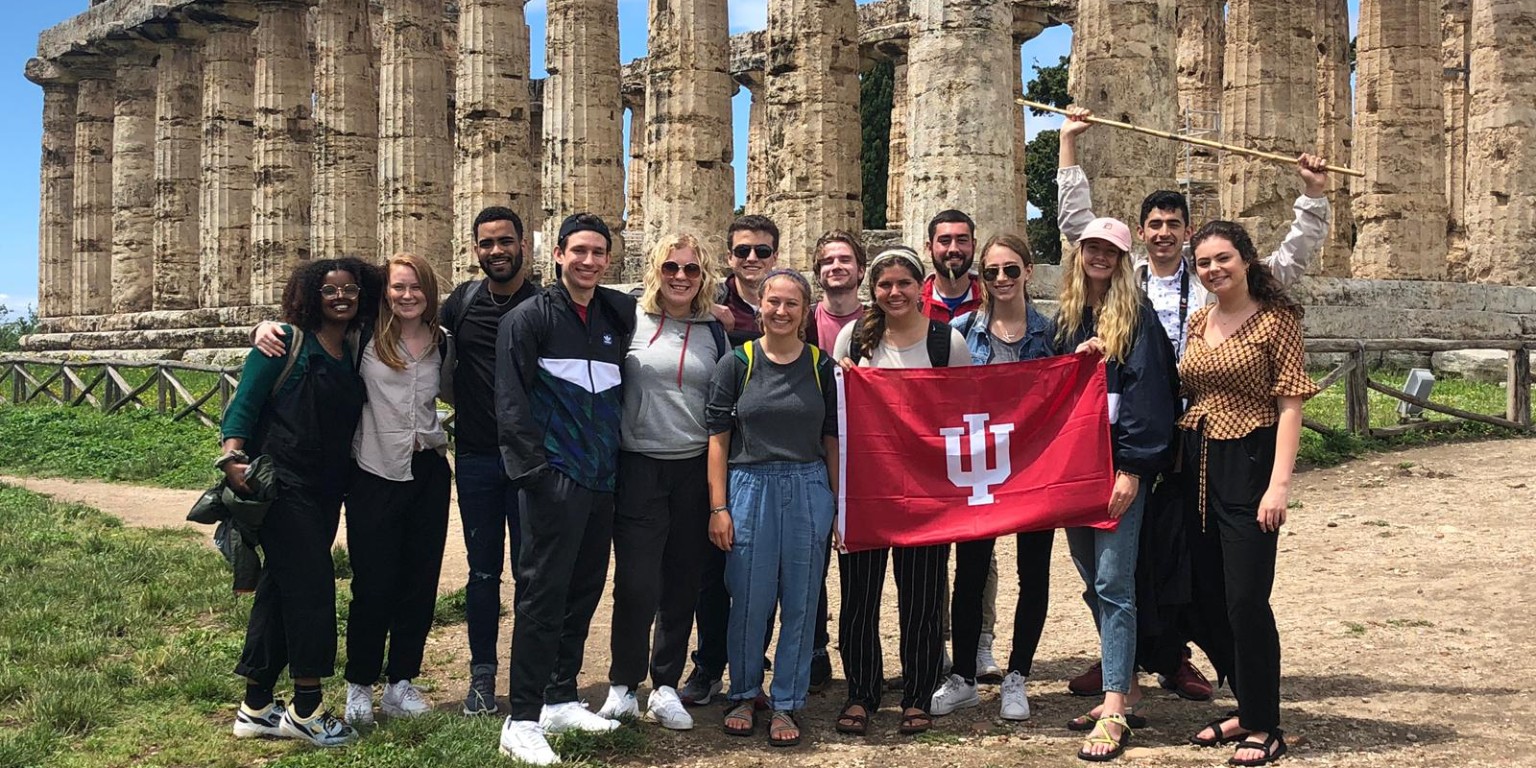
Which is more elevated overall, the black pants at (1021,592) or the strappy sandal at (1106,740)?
the black pants at (1021,592)

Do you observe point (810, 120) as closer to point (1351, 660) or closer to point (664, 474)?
point (1351, 660)

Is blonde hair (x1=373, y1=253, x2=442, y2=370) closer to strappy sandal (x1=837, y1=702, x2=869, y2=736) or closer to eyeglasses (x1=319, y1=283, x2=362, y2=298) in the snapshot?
eyeglasses (x1=319, y1=283, x2=362, y2=298)

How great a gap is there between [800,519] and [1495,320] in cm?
1908

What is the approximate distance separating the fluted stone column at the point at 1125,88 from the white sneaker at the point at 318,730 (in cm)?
1223

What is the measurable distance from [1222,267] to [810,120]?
58.5 ft

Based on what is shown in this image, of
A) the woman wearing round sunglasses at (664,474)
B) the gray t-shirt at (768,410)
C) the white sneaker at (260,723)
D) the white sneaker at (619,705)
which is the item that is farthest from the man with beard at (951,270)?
the white sneaker at (260,723)

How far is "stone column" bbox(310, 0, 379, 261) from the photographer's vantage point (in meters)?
27.6

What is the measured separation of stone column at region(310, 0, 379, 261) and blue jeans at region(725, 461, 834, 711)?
2344 centimetres

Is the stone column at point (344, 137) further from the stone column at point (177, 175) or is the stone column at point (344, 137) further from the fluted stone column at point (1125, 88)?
the fluted stone column at point (1125, 88)

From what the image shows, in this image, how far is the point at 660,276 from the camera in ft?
19.2

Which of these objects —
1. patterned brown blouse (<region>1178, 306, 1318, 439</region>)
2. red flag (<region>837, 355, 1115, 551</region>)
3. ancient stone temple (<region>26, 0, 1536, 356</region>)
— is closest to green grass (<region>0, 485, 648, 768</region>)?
red flag (<region>837, 355, 1115, 551</region>)

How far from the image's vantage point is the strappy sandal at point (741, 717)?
581cm

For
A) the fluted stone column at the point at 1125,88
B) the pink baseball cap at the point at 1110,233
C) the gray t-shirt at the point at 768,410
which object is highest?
the fluted stone column at the point at 1125,88

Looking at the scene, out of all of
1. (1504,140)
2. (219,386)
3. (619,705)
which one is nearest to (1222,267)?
(619,705)
